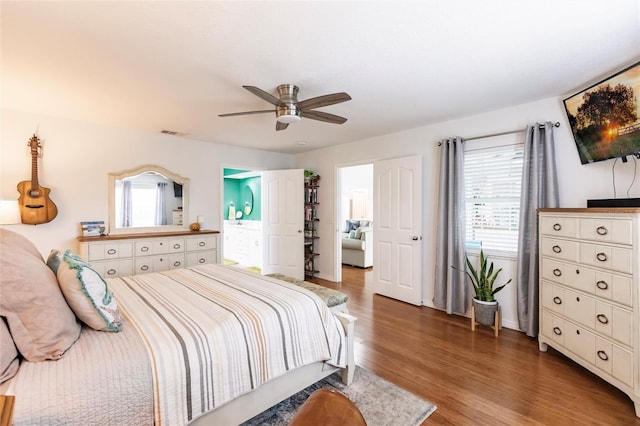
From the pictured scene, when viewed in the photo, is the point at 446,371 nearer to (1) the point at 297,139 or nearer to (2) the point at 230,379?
→ (2) the point at 230,379

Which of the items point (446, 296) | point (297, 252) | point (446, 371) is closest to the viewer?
point (446, 371)

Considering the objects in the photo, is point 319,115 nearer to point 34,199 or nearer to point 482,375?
point 482,375

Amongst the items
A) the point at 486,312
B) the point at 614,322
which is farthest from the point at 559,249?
the point at 486,312

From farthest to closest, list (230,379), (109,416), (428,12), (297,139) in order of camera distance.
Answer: (297,139)
(428,12)
(230,379)
(109,416)

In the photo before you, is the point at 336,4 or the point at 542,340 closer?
the point at 336,4

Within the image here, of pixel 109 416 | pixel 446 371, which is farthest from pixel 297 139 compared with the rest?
pixel 109 416

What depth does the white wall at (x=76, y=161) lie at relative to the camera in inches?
125

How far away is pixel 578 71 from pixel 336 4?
7.07 ft

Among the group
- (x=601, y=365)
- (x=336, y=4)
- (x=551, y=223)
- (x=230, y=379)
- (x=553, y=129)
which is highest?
(x=336, y=4)

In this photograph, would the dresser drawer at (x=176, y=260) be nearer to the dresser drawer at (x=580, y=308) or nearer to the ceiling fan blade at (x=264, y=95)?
the ceiling fan blade at (x=264, y=95)

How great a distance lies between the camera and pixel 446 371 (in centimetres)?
229

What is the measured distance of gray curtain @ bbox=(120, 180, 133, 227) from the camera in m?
3.89

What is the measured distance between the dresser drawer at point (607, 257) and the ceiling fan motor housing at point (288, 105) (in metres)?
2.49

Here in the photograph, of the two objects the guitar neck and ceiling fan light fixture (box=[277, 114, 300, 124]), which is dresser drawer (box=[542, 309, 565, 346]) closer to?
ceiling fan light fixture (box=[277, 114, 300, 124])
